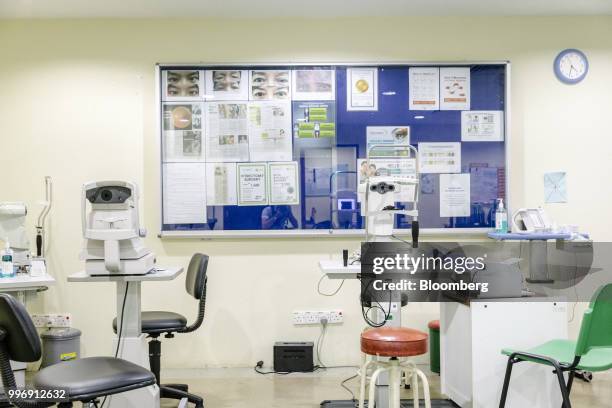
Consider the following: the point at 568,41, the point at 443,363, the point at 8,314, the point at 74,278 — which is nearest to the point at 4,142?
the point at 74,278

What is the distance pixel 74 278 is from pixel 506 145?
119 inches

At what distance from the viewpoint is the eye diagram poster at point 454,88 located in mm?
4199

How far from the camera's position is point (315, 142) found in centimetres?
416

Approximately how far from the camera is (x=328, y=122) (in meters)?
4.16

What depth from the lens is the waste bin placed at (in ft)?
12.7

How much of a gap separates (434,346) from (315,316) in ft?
2.80

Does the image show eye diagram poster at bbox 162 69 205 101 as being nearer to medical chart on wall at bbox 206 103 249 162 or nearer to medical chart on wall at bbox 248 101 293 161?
medical chart on wall at bbox 206 103 249 162

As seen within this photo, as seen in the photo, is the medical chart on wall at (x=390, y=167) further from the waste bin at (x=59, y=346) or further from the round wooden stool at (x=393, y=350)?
the waste bin at (x=59, y=346)

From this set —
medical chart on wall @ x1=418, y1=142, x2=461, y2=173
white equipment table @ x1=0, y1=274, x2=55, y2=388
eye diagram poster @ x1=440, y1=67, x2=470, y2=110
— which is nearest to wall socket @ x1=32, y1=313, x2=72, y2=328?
white equipment table @ x1=0, y1=274, x2=55, y2=388

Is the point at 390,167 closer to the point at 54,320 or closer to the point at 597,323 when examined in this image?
the point at 597,323

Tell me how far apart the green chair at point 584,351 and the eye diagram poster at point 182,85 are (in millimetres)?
2693

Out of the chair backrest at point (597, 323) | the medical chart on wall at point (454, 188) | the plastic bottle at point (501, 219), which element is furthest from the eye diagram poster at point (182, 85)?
the chair backrest at point (597, 323)

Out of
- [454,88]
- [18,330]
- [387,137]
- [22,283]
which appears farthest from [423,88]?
[18,330]

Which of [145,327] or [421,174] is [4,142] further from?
[421,174]
